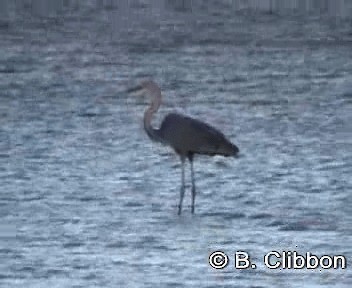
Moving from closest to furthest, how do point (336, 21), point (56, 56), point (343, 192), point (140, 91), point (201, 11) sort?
point (343, 192) < point (140, 91) < point (56, 56) < point (336, 21) < point (201, 11)

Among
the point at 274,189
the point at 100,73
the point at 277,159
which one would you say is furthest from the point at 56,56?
the point at 274,189

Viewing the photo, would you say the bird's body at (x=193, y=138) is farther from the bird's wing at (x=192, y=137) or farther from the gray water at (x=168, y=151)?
the gray water at (x=168, y=151)

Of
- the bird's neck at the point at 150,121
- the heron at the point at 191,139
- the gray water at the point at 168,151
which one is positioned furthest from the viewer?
the bird's neck at the point at 150,121

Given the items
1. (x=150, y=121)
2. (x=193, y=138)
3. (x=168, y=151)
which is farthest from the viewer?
(x=168, y=151)

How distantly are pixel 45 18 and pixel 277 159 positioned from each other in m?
11.7

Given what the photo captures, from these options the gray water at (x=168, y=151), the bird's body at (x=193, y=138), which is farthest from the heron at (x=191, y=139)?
the gray water at (x=168, y=151)

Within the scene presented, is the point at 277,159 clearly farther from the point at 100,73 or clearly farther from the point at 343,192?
the point at 100,73

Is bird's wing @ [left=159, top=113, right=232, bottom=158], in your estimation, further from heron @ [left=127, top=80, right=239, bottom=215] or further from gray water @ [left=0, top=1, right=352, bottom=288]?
gray water @ [left=0, top=1, right=352, bottom=288]

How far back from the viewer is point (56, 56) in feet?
64.7

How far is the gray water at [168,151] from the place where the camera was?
9.34 m

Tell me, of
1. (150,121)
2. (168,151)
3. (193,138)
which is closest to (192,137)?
(193,138)

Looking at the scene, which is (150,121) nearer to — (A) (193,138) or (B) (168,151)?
(A) (193,138)

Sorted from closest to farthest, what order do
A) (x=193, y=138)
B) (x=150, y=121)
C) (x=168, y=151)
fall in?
(x=193, y=138), (x=150, y=121), (x=168, y=151)

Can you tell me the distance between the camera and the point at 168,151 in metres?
13.0
